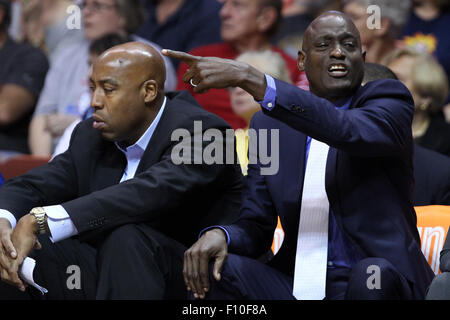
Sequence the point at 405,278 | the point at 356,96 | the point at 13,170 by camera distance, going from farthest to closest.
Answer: the point at 13,170, the point at 356,96, the point at 405,278

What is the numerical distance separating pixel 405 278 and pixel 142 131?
105cm

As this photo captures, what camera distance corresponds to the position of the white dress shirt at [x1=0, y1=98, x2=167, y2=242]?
2.50m

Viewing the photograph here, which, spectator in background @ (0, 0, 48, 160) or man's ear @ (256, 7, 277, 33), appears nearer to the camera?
man's ear @ (256, 7, 277, 33)

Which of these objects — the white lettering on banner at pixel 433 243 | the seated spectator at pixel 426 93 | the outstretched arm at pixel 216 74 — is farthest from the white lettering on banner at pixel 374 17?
the outstretched arm at pixel 216 74

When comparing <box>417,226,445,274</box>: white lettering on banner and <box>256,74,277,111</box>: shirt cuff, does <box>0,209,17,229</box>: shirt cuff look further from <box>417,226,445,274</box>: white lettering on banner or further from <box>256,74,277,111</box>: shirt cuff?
<box>417,226,445,274</box>: white lettering on banner

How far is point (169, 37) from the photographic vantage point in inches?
191

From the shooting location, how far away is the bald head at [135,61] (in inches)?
109

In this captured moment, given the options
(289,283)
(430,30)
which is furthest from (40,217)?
(430,30)

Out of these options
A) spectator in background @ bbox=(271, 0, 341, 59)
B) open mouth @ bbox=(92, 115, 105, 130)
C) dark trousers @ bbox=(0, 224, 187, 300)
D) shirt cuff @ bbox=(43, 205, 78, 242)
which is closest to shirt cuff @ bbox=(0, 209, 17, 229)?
dark trousers @ bbox=(0, 224, 187, 300)

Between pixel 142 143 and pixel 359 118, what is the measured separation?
33.2 inches

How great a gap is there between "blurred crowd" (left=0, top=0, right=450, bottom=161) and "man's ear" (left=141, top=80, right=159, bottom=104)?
4.15 ft

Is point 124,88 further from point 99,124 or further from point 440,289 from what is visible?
point 440,289
